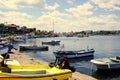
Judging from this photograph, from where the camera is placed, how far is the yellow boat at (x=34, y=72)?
14.2m

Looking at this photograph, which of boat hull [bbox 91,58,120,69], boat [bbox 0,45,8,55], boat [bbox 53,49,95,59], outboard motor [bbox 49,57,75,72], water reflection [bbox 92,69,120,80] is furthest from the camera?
boat [bbox 53,49,95,59]

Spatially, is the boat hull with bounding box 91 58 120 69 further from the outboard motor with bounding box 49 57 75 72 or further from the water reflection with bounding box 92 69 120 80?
the outboard motor with bounding box 49 57 75 72

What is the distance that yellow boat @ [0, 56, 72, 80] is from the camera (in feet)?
46.7

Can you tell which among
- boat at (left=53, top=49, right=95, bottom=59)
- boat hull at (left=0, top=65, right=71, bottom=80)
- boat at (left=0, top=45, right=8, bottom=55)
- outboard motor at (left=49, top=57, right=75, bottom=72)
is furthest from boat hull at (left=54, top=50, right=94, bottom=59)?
boat hull at (left=0, top=65, right=71, bottom=80)

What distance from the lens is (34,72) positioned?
16344 millimetres

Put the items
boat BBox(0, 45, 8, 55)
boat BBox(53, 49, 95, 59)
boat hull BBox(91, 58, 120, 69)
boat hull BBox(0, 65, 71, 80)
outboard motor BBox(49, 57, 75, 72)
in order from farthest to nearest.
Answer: boat BBox(53, 49, 95, 59) → boat BBox(0, 45, 8, 55) → boat hull BBox(91, 58, 120, 69) → outboard motor BBox(49, 57, 75, 72) → boat hull BBox(0, 65, 71, 80)

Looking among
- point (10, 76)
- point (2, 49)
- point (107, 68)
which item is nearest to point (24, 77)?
point (10, 76)

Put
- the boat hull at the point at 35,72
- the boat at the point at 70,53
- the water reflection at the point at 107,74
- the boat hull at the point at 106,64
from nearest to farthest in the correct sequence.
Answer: the boat hull at the point at 35,72, the water reflection at the point at 107,74, the boat hull at the point at 106,64, the boat at the point at 70,53

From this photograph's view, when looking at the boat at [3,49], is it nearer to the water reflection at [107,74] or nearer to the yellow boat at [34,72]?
the water reflection at [107,74]

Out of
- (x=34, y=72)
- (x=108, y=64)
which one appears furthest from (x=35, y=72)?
(x=108, y=64)

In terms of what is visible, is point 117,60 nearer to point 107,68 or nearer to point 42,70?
point 107,68

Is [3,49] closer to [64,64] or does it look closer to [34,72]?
[34,72]

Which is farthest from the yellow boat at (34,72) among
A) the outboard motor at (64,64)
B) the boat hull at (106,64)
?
the boat hull at (106,64)

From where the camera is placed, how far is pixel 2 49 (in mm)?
36250
